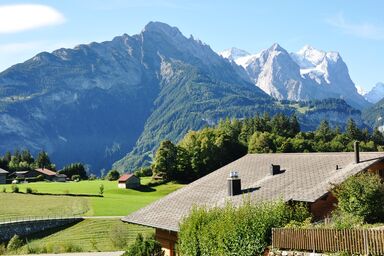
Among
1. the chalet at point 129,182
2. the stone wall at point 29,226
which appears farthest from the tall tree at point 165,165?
the stone wall at point 29,226

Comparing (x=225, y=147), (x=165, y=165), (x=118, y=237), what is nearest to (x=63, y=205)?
(x=118, y=237)

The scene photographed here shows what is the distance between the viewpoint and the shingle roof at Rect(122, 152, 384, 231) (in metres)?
26.8

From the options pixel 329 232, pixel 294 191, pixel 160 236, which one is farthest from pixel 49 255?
pixel 329 232

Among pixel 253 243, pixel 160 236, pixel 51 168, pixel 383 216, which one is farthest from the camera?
pixel 51 168

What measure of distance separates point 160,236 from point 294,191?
8.16m

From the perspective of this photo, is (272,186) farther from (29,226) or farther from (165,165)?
(165,165)

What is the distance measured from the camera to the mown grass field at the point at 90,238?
153 ft

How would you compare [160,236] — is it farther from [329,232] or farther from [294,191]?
[329,232]

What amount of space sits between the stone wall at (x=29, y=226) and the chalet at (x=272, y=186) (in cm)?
3509

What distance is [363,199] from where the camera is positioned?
71.3 feet

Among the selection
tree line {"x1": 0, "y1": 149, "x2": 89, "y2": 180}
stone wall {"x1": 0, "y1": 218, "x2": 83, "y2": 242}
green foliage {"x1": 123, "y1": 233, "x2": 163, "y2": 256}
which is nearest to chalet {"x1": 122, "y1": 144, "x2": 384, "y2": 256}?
green foliage {"x1": 123, "y1": 233, "x2": 163, "y2": 256}

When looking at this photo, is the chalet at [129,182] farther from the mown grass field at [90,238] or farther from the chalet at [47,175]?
the mown grass field at [90,238]

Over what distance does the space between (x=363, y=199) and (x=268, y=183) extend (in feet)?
26.8

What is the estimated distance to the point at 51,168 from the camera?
171 meters
